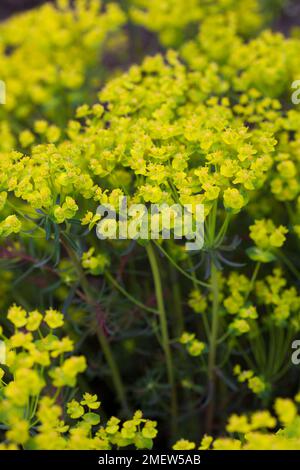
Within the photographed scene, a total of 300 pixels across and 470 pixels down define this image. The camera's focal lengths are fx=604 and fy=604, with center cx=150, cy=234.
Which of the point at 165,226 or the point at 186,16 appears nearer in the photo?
the point at 165,226

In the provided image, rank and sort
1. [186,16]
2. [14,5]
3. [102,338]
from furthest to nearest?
[14,5] < [186,16] < [102,338]

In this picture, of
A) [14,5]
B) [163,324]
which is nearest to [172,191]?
[163,324]

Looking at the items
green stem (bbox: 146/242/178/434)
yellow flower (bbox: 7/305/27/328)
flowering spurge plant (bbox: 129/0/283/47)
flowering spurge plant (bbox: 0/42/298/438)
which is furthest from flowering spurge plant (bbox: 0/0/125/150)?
yellow flower (bbox: 7/305/27/328)

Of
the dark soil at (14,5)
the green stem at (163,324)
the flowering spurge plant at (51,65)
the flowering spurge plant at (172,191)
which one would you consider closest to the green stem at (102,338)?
the flowering spurge plant at (172,191)

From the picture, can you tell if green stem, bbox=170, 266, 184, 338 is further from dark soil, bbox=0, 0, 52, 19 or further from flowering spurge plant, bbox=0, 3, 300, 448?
dark soil, bbox=0, 0, 52, 19

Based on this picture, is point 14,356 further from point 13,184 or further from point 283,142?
point 283,142

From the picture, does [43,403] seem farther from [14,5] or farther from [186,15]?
[14,5]

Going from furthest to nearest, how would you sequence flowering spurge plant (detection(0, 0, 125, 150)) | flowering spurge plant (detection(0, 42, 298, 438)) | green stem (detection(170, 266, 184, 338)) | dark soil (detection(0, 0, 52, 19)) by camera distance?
1. dark soil (detection(0, 0, 52, 19))
2. flowering spurge plant (detection(0, 0, 125, 150))
3. green stem (detection(170, 266, 184, 338))
4. flowering spurge plant (detection(0, 42, 298, 438))

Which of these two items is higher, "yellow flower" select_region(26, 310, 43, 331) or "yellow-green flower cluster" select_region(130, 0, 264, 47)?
"yellow-green flower cluster" select_region(130, 0, 264, 47)

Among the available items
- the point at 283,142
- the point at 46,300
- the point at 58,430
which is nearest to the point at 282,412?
the point at 58,430
